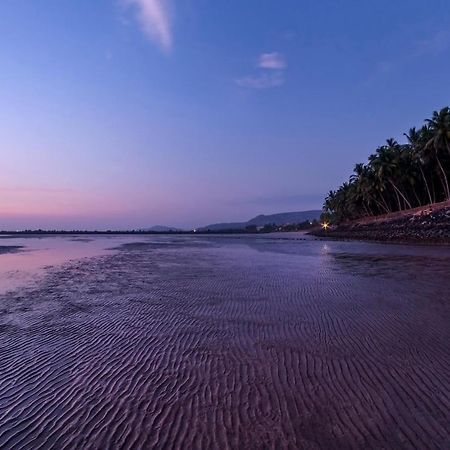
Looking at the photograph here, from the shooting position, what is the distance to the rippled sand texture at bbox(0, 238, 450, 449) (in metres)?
4.04

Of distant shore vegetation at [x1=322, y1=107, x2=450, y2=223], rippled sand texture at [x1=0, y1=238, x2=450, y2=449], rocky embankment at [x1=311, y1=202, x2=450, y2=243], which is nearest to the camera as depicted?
rippled sand texture at [x1=0, y1=238, x2=450, y2=449]

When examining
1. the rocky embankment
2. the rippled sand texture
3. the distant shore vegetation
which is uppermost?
the distant shore vegetation

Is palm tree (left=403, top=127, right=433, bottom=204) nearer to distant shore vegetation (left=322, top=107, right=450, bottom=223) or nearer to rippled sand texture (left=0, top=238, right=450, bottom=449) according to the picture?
distant shore vegetation (left=322, top=107, right=450, bottom=223)

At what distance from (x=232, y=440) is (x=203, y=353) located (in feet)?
9.26

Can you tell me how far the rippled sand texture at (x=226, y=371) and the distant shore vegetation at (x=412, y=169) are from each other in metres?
54.7

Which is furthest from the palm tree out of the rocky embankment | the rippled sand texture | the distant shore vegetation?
the rippled sand texture

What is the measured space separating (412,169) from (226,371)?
76.4m

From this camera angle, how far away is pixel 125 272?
1920 centimetres

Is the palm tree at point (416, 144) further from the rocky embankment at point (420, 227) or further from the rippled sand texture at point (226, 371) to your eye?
the rippled sand texture at point (226, 371)

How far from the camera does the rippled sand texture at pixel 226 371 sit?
4035mm

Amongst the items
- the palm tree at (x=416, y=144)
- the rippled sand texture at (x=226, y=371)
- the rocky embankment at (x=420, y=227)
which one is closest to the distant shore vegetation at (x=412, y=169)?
the palm tree at (x=416, y=144)

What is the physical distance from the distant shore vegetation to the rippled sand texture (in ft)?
179

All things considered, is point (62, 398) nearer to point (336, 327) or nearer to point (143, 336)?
point (143, 336)

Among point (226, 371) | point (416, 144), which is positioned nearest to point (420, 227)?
point (416, 144)
